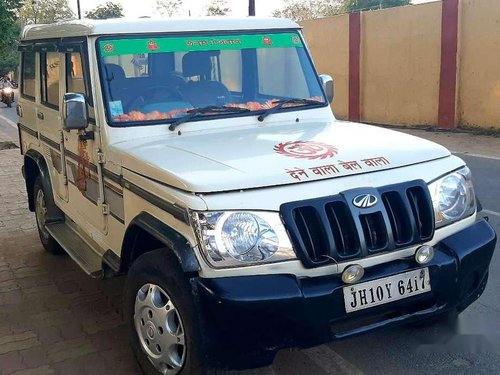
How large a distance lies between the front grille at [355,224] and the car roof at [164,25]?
183 centimetres

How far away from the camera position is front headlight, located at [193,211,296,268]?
277 cm

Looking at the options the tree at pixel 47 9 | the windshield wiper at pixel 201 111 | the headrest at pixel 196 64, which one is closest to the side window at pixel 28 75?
the headrest at pixel 196 64

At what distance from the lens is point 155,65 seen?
4016 millimetres

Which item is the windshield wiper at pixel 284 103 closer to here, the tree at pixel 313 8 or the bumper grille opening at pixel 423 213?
the bumper grille opening at pixel 423 213

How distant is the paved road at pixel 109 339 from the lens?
3.53 m

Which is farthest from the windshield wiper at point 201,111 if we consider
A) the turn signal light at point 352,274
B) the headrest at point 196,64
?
the turn signal light at point 352,274

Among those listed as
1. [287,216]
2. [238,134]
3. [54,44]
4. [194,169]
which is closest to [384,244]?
[287,216]

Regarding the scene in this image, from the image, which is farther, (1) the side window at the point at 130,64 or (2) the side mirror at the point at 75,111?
(1) the side window at the point at 130,64

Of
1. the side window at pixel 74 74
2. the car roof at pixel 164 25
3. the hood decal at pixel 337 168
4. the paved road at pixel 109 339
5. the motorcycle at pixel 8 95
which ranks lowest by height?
the paved road at pixel 109 339

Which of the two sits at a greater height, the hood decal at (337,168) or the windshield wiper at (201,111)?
the windshield wiper at (201,111)

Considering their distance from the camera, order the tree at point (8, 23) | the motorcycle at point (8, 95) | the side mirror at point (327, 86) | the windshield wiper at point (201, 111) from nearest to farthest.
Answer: the windshield wiper at point (201, 111)
the side mirror at point (327, 86)
the tree at point (8, 23)
the motorcycle at point (8, 95)

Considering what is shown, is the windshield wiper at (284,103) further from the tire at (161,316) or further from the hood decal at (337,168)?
the tire at (161,316)

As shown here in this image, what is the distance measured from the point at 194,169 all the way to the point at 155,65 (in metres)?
1.23

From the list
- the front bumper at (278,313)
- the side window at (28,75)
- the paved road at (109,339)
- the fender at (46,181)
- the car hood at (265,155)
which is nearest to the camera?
the front bumper at (278,313)
